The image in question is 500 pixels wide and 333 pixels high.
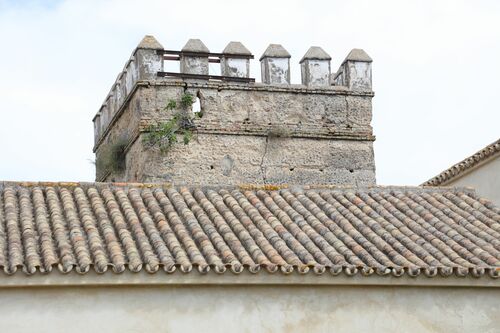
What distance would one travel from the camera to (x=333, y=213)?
50.2 ft

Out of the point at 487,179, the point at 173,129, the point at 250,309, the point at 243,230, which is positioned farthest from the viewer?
the point at 173,129

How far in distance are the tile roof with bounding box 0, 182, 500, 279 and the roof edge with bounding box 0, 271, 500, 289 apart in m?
0.10

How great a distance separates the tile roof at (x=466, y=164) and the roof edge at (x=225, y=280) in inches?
235

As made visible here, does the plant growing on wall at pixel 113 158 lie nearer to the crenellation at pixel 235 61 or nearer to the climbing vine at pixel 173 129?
the climbing vine at pixel 173 129

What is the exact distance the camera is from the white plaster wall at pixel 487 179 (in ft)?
64.0

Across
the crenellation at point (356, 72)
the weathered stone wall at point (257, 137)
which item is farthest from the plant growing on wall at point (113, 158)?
the crenellation at point (356, 72)

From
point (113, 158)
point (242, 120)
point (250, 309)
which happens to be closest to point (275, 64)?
point (242, 120)

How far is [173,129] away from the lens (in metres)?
23.0

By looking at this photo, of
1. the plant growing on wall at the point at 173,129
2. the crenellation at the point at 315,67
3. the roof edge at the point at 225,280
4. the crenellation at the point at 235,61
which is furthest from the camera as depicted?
the crenellation at the point at 315,67

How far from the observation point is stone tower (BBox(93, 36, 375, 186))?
23094mm

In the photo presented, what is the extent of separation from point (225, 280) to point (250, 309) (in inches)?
21.7

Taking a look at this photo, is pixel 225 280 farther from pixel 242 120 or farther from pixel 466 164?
pixel 242 120

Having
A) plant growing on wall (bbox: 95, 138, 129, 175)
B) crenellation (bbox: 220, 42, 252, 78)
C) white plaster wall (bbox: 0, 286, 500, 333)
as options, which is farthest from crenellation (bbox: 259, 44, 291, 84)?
white plaster wall (bbox: 0, 286, 500, 333)

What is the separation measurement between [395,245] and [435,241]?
0.61m
